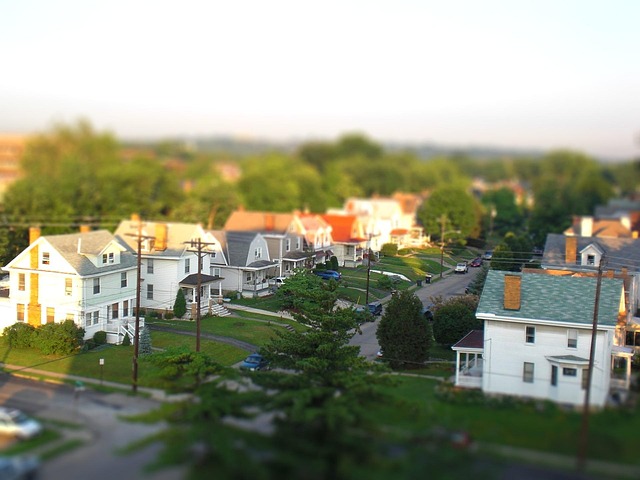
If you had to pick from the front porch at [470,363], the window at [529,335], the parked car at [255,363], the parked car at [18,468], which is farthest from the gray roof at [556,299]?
the parked car at [18,468]

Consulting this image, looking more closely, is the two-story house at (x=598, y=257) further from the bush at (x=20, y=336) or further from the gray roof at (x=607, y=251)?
the bush at (x=20, y=336)

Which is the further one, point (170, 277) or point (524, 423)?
point (170, 277)

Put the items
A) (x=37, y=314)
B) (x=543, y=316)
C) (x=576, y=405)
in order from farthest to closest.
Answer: (x=37, y=314)
(x=543, y=316)
(x=576, y=405)

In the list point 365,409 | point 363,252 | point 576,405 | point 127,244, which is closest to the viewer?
point 365,409

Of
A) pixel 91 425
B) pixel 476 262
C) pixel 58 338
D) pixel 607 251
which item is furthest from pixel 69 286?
pixel 607 251

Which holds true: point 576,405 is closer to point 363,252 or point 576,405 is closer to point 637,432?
point 637,432

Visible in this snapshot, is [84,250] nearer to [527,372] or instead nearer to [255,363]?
[255,363]

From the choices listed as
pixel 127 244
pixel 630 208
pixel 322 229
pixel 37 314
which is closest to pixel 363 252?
pixel 322 229

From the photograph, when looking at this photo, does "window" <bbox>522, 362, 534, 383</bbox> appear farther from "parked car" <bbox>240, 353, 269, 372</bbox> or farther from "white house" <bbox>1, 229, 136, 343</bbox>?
"white house" <bbox>1, 229, 136, 343</bbox>
